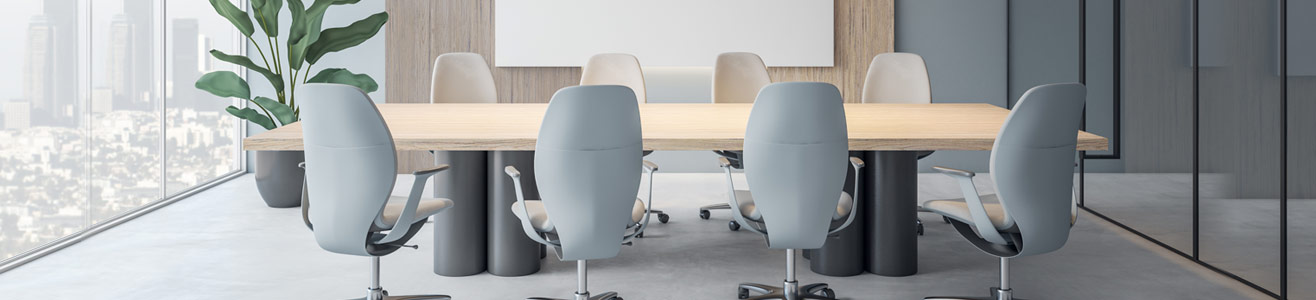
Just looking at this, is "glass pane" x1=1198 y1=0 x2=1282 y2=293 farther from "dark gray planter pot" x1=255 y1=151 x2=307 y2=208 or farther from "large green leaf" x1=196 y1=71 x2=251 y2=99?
"large green leaf" x1=196 y1=71 x2=251 y2=99

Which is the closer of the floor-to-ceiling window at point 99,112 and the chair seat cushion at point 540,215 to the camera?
the chair seat cushion at point 540,215

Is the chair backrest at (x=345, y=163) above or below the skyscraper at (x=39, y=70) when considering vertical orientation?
below

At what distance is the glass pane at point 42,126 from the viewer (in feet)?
13.6

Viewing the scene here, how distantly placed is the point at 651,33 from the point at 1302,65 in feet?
15.1

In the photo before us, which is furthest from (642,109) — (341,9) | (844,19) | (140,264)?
(341,9)

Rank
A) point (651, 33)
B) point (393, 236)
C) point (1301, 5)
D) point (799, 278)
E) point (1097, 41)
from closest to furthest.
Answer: point (393, 236) → point (1301, 5) → point (799, 278) → point (1097, 41) → point (651, 33)

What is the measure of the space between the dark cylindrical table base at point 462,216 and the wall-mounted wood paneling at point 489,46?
373 cm

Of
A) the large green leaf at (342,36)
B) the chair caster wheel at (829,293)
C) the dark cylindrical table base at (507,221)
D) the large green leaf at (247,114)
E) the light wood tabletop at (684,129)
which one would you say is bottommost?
the chair caster wheel at (829,293)

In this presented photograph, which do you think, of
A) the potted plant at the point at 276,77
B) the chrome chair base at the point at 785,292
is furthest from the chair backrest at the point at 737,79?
the chrome chair base at the point at 785,292

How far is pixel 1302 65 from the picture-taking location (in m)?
3.49

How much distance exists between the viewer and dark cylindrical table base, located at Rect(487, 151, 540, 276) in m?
3.63

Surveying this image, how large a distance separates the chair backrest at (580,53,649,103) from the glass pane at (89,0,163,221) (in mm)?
2626

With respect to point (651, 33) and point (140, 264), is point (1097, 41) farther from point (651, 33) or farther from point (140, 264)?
point (140, 264)

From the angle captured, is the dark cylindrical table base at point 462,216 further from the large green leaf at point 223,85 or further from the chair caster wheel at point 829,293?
the large green leaf at point 223,85
